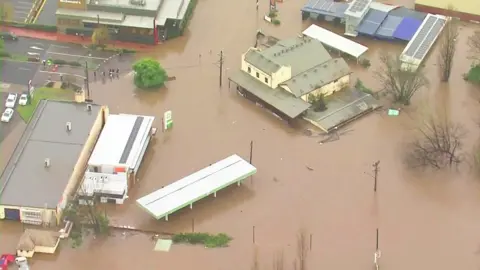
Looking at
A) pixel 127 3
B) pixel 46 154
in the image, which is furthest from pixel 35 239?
pixel 127 3

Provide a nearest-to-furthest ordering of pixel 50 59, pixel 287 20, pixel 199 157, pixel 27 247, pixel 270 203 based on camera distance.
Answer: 1. pixel 27 247
2. pixel 270 203
3. pixel 199 157
4. pixel 50 59
5. pixel 287 20

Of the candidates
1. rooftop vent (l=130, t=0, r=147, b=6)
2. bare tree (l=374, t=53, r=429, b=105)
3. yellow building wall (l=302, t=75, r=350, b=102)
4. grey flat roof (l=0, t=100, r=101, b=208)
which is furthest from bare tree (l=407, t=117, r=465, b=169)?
rooftop vent (l=130, t=0, r=147, b=6)

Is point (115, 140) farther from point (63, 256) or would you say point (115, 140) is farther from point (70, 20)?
point (70, 20)

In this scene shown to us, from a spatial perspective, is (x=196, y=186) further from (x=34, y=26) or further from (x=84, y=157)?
(x=34, y=26)

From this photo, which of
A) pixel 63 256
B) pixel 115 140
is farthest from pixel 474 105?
pixel 63 256

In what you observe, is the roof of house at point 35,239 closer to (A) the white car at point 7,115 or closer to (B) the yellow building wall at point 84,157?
(B) the yellow building wall at point 84,157

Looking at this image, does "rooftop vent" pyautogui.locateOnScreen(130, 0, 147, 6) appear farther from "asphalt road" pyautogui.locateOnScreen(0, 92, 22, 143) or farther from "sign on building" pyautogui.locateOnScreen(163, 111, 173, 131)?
"asphalt road" pyautogui.locateOnScreen(0, 92, 22, 143)

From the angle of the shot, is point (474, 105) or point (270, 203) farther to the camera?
point (474, 105)
